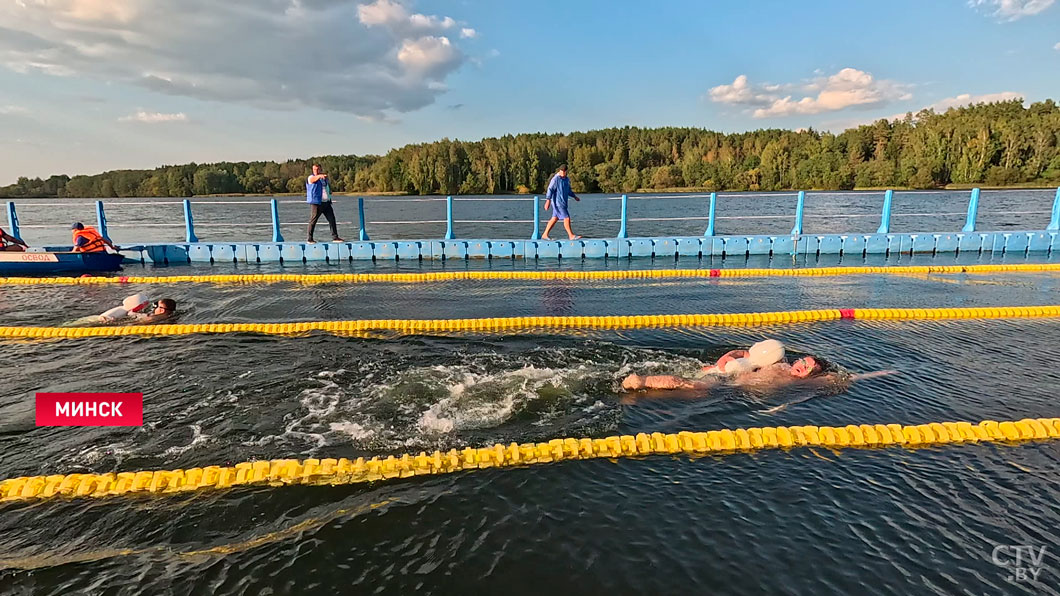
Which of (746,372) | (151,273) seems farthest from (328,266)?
(746,372)

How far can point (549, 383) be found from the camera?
6391 millimetres

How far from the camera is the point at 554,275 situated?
13125 millimetres

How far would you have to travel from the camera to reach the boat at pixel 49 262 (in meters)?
13.2

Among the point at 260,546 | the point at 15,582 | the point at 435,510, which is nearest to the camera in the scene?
the point at 15,582

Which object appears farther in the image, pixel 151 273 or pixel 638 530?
pixel 151 273

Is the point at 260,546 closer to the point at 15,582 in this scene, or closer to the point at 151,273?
the point at 15,582

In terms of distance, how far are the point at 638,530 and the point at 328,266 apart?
512 inches

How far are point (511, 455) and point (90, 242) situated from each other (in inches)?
550

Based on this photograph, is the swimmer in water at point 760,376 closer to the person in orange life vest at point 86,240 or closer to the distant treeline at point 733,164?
the person in orange life vest at point 86,240

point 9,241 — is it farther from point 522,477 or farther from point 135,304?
point 522,477

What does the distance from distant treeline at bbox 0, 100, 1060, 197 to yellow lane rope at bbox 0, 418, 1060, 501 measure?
249 feet

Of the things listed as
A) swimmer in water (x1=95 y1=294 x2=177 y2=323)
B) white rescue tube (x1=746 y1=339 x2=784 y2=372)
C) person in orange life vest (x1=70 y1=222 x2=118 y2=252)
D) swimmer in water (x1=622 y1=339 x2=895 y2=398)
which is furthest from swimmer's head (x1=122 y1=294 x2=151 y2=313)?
white rescue tube (x1=746 y1=339 x2=784 y2=372)

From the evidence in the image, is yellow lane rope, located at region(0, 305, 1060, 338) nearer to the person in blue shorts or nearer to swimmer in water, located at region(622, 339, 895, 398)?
swimmer in water, located at region(622, 339, 895, 398)

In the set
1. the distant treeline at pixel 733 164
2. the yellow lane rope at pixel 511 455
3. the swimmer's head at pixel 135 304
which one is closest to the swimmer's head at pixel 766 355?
the yellow lane rope at pixel 511 455
